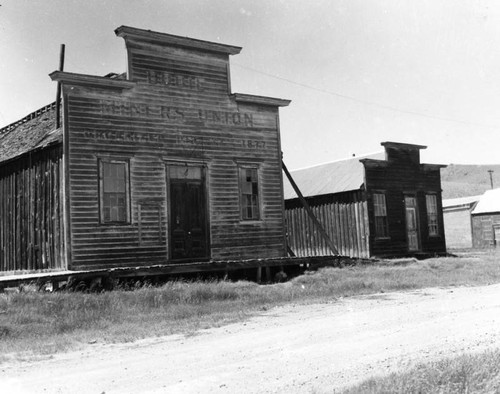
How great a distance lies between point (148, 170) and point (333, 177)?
13.8 metres

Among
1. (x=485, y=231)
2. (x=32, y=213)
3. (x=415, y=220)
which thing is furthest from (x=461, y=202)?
(x=32, y=213)

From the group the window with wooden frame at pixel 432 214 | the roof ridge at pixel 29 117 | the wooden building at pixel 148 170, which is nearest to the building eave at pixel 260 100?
the wooden building at pixel 148 170

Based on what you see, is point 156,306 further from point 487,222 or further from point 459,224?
point 459,224

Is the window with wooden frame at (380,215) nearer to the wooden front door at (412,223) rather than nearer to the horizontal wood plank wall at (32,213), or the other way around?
the wooden front door at (412,223)

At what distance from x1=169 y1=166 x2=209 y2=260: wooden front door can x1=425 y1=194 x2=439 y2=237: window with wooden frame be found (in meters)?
15.3

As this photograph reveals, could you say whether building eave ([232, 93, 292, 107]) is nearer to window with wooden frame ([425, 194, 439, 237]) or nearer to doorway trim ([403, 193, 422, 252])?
doorway trim ([403, 193, 422, 252])

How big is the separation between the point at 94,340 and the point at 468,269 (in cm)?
1580

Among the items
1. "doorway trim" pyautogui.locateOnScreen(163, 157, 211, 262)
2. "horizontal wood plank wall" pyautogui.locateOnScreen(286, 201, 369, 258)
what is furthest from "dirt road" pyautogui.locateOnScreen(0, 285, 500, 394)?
"horizontal wood plank wall" pyautogui.locateOnScreen(286, 201, 369, 258)

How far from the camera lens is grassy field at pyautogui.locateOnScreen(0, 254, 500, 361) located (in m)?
10.1

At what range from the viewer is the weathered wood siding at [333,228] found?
27422 millimetres

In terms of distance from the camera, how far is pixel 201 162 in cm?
1912

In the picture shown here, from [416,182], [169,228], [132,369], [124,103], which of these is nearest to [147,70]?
[124,103]

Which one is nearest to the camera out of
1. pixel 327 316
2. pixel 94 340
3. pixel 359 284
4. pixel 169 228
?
pixel 94 340

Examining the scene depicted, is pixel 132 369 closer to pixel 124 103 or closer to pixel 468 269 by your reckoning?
pixel 124 103
